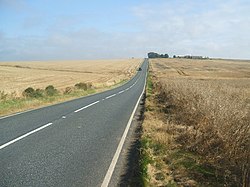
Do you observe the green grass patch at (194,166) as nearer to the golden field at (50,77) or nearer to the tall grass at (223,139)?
the tall grass at (223,139)

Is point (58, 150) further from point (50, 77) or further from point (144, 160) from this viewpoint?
point (50, 77)

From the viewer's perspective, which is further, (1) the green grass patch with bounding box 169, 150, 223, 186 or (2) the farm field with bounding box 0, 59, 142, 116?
(2) the farm field with bounding box 0, 59, 142, 116

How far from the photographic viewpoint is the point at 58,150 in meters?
8.09

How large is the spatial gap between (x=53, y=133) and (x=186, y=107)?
17.5ft

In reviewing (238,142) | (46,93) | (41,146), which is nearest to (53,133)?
(41,146)

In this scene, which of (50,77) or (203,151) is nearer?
(203,151)

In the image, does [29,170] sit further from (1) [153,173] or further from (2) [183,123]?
(2) [183,123]

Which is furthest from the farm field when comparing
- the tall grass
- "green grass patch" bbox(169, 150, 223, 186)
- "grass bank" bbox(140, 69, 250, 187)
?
"green grass patch" bbox(169, 150, 223, 186)

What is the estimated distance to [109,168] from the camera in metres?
6.79

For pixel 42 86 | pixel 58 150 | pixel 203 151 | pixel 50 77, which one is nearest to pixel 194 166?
pixel 203 151

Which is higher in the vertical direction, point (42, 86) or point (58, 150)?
point (58, 150)

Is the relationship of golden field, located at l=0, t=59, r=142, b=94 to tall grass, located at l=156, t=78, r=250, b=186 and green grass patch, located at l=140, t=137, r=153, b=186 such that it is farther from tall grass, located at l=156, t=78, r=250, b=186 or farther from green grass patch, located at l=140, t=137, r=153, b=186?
tall grass, located at l=156, t=78, r=250, b=186

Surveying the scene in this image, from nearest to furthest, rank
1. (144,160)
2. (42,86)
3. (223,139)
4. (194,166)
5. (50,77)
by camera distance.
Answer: (194,166)
(144,160)
(223,139)
(42,86)
(50,77)

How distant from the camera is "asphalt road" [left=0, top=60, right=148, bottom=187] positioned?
602 centimetres
